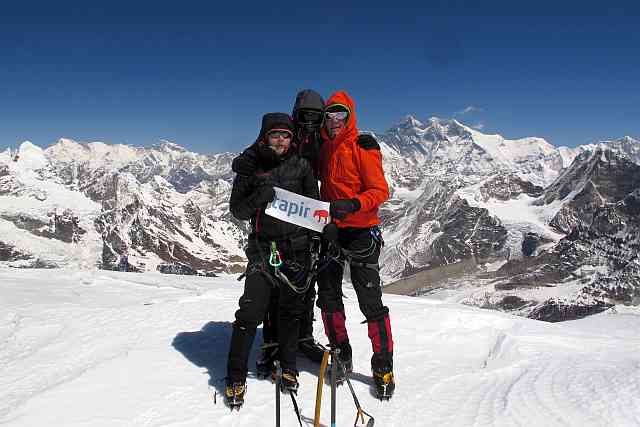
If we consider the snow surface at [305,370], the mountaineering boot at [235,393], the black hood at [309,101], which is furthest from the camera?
the black hood at [309,101]

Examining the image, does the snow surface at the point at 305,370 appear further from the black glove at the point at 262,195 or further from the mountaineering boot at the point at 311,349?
the black glove at the point at 262,195

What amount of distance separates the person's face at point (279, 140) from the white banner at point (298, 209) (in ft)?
1.68

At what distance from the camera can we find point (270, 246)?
20.6 ft

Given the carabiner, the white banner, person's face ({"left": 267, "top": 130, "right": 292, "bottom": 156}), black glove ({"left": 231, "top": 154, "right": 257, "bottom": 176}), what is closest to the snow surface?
the carabiner

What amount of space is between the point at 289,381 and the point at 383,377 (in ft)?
4.13

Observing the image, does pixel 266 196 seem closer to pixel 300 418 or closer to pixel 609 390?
pixel 300 418

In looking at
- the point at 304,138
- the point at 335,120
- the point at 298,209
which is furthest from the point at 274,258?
the point at 335,120

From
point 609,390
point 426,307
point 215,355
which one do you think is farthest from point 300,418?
point 426,307

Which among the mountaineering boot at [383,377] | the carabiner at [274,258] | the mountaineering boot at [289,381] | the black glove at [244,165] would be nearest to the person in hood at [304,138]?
the black glove at [244,165]

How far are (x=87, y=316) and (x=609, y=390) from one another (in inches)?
334

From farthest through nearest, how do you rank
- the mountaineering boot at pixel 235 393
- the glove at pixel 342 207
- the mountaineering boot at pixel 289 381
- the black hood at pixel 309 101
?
the black hood at pixel 309 101 → the mountaineering boot at pixel 289 381 → the glove at pixel 342 207 → the mountaineering boot at pixel 235 393

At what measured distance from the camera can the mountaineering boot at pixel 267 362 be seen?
6.76 metres

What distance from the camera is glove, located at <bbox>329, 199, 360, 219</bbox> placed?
234 inches

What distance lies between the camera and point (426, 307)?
10.3 meters
